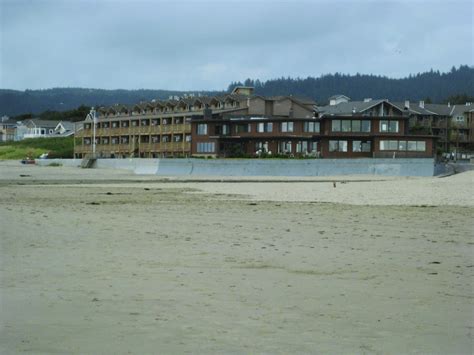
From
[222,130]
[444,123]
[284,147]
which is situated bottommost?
[284,147]

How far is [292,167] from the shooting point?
65062 millimetres

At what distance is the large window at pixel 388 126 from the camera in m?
79.9

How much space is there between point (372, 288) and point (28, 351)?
16.7ft

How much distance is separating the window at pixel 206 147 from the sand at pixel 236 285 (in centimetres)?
6683

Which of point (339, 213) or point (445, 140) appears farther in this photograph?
point (445, 140)

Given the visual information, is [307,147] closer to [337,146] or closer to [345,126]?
[337,146]

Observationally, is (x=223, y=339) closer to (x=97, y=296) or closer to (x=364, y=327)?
(x=364, y=327)

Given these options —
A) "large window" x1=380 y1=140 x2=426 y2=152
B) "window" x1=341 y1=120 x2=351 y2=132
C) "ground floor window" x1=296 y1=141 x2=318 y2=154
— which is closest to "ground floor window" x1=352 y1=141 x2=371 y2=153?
"window" x1=341 y1=120 x2=351 y2=132

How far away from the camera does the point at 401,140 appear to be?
3061 inches

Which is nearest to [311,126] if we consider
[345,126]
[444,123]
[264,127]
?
[345,126]

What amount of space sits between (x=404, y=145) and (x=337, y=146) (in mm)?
7940

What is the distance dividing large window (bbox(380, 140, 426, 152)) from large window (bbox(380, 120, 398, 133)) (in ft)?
8.17

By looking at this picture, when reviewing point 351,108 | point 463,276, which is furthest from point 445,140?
point 463,276

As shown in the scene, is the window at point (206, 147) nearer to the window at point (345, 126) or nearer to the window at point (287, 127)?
the window at point (287, 127)
